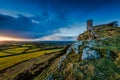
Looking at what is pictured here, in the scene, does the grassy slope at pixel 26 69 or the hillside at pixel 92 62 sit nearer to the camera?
the hillside at pixel 92 62

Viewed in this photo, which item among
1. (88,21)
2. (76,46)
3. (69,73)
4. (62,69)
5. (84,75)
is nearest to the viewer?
(84,75)

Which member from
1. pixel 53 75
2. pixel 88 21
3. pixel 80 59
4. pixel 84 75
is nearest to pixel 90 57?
pixel 80 59

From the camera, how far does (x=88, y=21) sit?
76.0 ft

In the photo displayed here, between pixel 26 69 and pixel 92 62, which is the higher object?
pixel 92 62

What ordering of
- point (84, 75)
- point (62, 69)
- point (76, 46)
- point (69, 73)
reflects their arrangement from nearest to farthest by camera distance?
point (84, 75)
point (69, 73)
point (62, 69)
point (76, 46)

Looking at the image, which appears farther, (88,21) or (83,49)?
(88,21)

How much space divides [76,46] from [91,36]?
581 cm

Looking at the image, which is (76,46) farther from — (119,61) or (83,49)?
(119,61)

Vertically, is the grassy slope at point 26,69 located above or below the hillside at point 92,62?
below

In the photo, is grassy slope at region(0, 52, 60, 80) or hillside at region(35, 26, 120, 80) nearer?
hillside at region(35, 26, 120, 80)

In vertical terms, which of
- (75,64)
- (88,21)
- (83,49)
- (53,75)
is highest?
(88,21)

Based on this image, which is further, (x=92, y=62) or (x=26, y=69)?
(x=26, y=69)

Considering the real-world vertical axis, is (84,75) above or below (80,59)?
below

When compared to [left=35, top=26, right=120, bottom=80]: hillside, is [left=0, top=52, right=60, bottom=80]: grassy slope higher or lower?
lower
